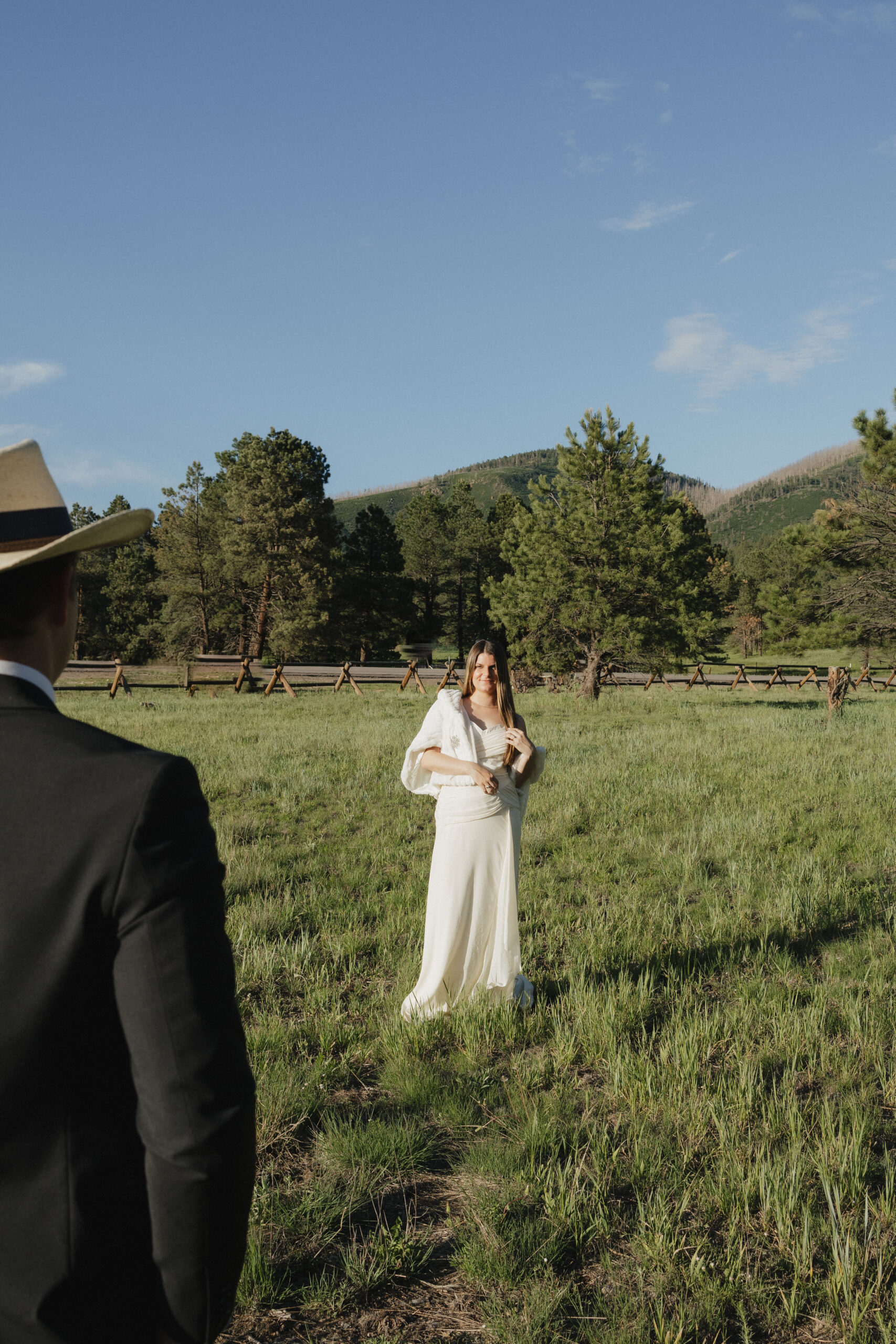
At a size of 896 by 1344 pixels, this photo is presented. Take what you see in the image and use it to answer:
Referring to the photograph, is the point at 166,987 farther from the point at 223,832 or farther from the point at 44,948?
the point at 223,832

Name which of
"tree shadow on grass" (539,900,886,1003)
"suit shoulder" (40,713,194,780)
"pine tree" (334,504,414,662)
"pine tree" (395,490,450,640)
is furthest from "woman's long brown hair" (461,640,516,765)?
"pine tree" (395,490,450,640)

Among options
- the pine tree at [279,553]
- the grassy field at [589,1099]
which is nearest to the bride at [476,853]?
the grassy field at [589,1099]

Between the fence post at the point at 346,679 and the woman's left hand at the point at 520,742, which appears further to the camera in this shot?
the fence post at the point at 346,679

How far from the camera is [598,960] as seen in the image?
17.3 feet

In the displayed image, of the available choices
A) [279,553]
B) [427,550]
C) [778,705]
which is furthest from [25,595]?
[427,550]

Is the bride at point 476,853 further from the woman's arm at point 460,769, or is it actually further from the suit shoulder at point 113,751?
the suit shoulder at point 113,751

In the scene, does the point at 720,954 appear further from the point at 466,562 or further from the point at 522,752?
the point at 466,562

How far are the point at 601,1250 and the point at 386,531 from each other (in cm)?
4746

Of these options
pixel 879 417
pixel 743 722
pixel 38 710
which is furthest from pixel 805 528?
pixel 38 710

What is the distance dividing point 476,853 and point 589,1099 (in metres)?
1.44

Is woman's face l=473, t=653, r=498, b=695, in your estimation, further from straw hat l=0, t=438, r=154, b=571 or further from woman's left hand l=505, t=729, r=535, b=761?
straw hat l=0, t=438, r=154, b=571

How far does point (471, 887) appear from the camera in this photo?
4.62 m

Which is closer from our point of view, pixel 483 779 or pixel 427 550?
pixel 483 779

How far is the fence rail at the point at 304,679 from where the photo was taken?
27.2 metres
